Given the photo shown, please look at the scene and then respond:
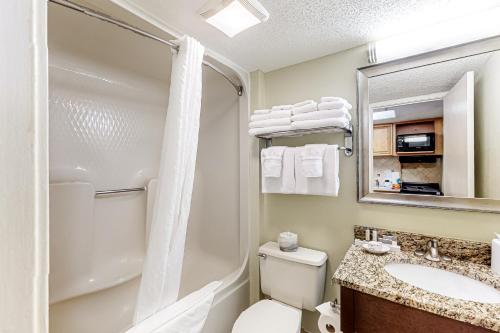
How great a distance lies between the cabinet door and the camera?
56.3 inches

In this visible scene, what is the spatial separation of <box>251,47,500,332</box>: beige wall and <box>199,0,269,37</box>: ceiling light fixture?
691mm

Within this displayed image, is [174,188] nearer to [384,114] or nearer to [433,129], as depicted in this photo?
[384,114]

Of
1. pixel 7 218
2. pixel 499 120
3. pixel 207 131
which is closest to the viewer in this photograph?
pixel 7 218

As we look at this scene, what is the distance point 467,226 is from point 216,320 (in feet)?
5.12

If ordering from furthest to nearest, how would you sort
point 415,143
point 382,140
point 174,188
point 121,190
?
point 121,190
point 382,140
point 415,143
point 174,188

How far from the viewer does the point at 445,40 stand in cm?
125

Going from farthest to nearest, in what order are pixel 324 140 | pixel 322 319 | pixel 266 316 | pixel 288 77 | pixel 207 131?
pixel 207 131, pixel 288 77, pixel 324 140, pixel 266 316, pixel 322 319

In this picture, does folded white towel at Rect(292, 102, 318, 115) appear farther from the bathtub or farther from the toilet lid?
the toilet lid

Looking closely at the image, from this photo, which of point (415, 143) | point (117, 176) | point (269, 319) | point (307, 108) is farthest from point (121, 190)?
point (415, 143)

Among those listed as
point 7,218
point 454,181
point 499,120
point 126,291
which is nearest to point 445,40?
point 499,120

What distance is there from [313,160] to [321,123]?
24 centimetres

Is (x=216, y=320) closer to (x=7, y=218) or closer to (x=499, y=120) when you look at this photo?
(x=7, y=218)

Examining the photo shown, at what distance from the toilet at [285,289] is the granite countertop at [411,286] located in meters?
0.32

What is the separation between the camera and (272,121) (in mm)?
1601
